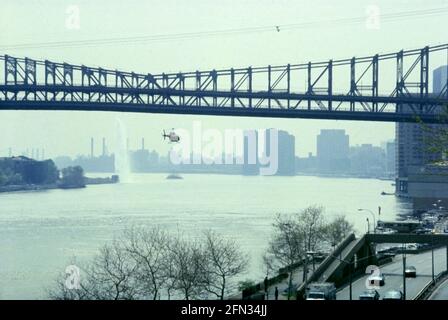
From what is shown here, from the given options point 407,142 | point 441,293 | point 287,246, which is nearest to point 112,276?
point 441,293

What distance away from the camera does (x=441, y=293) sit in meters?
6.08

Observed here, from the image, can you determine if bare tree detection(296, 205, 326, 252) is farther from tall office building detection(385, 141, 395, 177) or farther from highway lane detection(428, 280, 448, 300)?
tall office building detection(385, 141, 395, 177)

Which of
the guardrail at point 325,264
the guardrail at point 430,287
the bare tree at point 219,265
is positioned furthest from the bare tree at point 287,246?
the guardrail at point 430,287

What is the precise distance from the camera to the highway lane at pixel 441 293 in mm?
5582

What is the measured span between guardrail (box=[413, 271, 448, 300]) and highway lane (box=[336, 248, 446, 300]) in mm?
71

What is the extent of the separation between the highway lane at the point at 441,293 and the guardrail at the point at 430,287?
0.15ft

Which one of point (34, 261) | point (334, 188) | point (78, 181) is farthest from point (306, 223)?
point (334, 188)

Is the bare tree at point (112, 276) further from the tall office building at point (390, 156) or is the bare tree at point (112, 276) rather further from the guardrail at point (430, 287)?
the tall office building at point (390, 156)

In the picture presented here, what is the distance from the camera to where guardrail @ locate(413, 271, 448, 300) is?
5801 mm

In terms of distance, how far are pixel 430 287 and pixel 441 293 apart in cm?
48

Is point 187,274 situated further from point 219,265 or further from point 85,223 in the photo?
point 85,223
